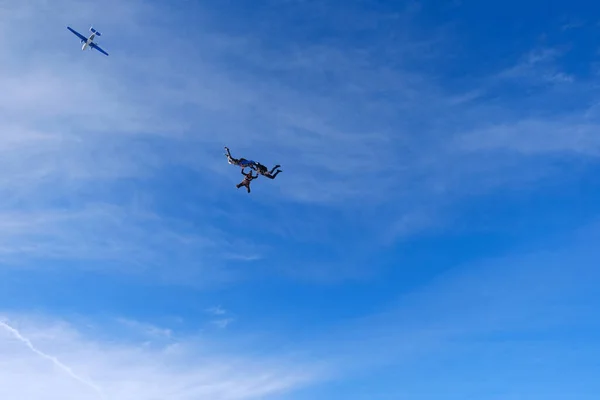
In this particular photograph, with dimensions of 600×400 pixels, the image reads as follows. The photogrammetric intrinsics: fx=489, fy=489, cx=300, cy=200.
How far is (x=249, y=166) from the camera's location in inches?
4564
